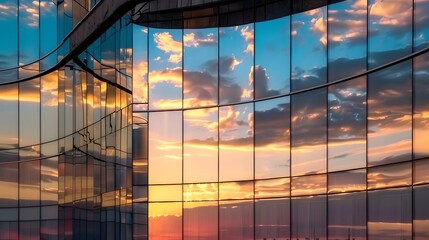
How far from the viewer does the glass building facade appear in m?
18.3

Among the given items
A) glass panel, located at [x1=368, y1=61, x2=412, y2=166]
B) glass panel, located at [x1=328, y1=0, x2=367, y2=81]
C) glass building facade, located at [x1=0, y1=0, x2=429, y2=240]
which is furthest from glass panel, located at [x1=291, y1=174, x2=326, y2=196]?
glass panel, located at [x1=328, y1=0, x2=367, y2=81]

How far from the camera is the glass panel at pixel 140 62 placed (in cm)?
2556

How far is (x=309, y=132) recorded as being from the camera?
2119 cm

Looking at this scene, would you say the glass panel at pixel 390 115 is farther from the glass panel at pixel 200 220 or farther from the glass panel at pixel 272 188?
the glass panel at pixel 200 220

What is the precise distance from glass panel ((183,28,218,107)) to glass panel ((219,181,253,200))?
10.4ft

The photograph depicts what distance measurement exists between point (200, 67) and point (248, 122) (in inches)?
120

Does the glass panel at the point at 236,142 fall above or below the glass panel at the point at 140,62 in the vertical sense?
below

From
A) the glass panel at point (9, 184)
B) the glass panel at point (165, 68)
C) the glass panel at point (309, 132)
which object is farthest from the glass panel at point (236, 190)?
the glass panel at point (9, 184)

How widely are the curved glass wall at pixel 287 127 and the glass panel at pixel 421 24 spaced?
0.04 metres

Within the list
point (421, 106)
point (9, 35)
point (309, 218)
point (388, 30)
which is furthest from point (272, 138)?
point (9, 35)

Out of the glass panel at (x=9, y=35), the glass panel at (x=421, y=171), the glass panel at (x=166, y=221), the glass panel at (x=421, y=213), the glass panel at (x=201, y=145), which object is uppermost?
the glass panel at (x=9, y=35)

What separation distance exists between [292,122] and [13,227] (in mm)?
21366

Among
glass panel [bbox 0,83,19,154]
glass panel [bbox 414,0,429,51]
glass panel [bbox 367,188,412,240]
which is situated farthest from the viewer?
glass panel [bbox 0,83,19,154]

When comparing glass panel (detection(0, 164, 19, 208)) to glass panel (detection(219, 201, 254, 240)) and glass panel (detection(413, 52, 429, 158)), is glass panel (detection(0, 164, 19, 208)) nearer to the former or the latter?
glass panel (detection(219, 201, 254, 240))
